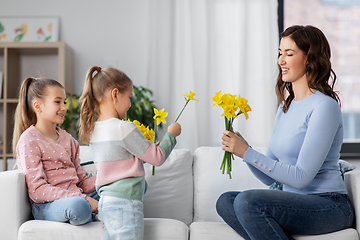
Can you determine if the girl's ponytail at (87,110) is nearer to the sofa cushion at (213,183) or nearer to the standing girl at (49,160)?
the standing girl at (49,160)

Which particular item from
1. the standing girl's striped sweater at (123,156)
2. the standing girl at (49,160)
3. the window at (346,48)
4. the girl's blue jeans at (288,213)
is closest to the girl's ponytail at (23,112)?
the standing girl at (49,160)

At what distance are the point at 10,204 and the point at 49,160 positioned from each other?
0.83ft

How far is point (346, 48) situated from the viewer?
3.07 metres

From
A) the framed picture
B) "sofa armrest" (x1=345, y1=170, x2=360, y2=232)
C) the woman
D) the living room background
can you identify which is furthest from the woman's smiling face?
the framed picture

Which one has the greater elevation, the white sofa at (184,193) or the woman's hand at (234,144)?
the woman's hand at (234,144)

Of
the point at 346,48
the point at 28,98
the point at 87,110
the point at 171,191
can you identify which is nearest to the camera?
the point at 87,110

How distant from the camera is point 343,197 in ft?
4.81

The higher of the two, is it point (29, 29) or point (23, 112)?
point (29, 29)

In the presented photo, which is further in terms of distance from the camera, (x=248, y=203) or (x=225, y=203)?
(x=225, y=203)

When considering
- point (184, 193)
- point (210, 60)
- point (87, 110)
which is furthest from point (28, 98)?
point (210, 60)

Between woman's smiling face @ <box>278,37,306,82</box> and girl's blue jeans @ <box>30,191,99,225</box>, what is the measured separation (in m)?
1.03

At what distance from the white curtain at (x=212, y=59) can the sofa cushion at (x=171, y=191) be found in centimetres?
96

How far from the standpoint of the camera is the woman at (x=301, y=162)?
1.37 metres

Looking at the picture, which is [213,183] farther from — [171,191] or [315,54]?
[315,54]
